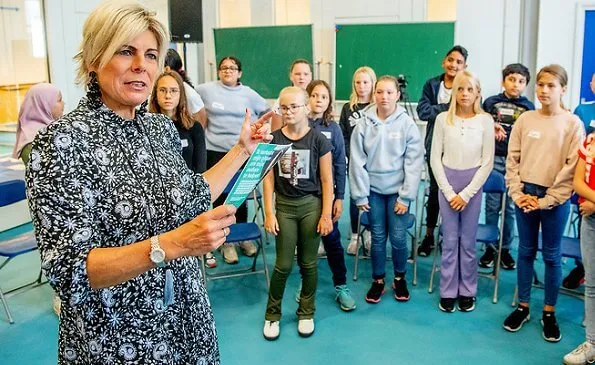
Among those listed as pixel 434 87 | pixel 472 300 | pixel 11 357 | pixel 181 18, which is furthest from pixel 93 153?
pixel 181 18

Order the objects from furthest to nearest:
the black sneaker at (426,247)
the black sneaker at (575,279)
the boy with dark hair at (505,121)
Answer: the black sneaker at (426,247) → the boy with dark hair at (505,121) → the black sneaker at (575,279)

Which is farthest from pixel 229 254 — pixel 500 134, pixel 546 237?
pixel 546 237

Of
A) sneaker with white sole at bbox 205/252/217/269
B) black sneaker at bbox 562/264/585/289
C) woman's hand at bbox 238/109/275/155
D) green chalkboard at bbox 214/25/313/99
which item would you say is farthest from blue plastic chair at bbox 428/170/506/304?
green chalkboard at bbox 214/25/313/99

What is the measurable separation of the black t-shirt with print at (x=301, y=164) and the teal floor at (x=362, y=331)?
876 millimetres

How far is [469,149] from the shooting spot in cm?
349

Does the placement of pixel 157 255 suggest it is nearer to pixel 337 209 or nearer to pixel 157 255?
pixel 157 255

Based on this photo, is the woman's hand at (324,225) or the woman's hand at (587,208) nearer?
the woman's hand at (587,208)

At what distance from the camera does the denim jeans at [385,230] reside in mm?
3680

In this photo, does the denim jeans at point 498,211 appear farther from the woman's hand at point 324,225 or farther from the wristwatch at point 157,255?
the wristwatch at point 157,255

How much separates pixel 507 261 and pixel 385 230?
1218 mm

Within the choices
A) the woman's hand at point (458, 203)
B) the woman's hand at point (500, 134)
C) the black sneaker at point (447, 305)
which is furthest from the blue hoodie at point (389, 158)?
the woman's hand at point (500, 134)

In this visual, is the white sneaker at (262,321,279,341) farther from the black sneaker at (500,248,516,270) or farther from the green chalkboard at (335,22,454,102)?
the green chalkboard at (335,22,454,102)

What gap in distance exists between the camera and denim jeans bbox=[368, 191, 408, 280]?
3680 millimetres

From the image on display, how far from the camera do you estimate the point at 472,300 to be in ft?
11.9
